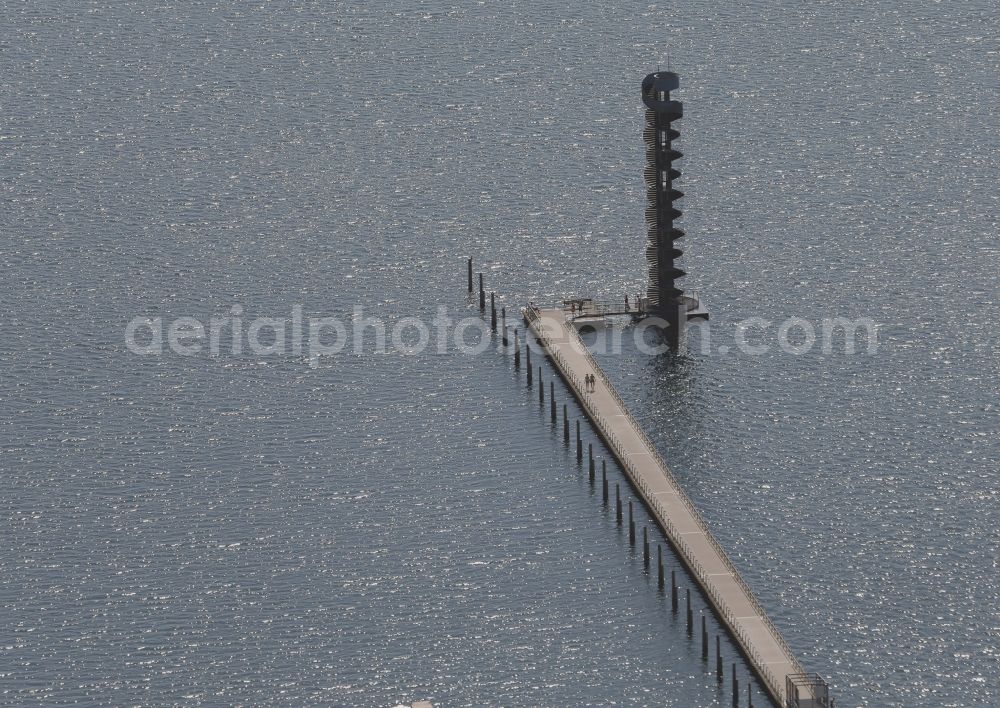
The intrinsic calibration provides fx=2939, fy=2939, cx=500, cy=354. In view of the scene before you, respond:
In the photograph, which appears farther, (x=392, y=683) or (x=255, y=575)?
(x=255, y=575)

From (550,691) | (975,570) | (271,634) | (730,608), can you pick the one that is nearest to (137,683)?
(271,634)

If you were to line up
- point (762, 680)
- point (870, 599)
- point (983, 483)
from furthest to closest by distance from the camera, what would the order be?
point (983, 483) → point (870, 599) → point (762, 680)

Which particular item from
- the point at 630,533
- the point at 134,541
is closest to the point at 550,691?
the point at 630,533

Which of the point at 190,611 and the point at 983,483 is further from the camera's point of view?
the point at 983,483

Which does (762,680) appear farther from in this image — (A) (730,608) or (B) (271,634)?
(B) (271,634)

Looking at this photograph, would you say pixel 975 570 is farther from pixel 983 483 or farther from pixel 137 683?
pixel 137 683

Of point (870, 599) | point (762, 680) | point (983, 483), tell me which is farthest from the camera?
point (983, 483)

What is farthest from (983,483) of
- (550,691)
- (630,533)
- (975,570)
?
(550,691)
